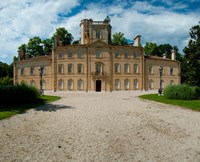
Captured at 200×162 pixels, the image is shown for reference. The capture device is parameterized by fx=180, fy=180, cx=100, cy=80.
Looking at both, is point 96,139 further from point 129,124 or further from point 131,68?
point 131,68

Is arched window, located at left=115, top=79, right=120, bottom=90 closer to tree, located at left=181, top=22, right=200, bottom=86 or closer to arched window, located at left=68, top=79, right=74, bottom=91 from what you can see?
arched window, located at left=68, top=79, right=74, bottom=91

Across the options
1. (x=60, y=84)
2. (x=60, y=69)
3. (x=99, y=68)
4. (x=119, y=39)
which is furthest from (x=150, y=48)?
(x=60, y=84)

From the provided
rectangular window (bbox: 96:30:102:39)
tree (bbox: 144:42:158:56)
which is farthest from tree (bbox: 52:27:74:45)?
tree (bbox: 144:42:158:56)

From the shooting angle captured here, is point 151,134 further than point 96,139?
Yes

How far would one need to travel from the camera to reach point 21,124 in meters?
6.82

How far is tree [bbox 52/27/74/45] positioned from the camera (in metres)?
48.6

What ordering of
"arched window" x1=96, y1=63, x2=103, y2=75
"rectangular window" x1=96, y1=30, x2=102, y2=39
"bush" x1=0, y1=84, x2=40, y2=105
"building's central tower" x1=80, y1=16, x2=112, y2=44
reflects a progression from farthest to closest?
"rectangular window" x1=96, y1=30, x2=102, y2=39, "building's central tower" x1=80, y1=16, x2=112, y2=44, "arched window" x1=96, y1=63, x2=103, y2=75, "bush" x1=0, y1=84, x2=40, y2=105

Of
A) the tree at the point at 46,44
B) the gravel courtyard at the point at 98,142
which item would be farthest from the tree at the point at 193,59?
the tree at the point at 46,44

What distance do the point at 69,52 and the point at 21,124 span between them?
31.3 m

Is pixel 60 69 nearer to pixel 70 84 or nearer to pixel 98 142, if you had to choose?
pixel 70 84

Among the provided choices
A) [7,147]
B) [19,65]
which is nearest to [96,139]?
[7,147]

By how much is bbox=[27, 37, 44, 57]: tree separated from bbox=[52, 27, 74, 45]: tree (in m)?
4.59

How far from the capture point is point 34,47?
4881 centimetres

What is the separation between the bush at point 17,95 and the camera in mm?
12438
